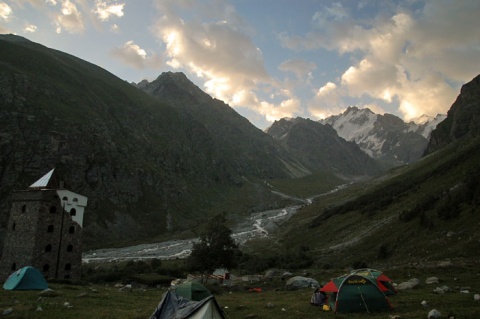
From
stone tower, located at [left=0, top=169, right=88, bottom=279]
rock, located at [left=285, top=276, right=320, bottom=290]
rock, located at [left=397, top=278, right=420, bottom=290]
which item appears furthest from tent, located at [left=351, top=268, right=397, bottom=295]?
stone tower, located at [left=0, top=169, right=88, bottom=279]

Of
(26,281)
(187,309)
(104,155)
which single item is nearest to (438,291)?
(187,309)

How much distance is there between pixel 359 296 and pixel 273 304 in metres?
5.48

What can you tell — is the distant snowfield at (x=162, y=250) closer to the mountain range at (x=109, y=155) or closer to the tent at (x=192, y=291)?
the mountain range at (x=109, y=155)

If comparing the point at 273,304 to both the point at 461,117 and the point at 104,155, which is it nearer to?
the point at 104,155

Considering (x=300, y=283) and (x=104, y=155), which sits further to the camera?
(x=104, y=155)

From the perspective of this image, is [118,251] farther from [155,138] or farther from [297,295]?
[155,138]

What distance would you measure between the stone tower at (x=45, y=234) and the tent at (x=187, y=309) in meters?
31.5

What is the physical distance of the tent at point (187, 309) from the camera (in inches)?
626

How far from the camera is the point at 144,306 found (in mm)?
22438

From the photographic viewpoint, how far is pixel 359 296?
19.3 meters

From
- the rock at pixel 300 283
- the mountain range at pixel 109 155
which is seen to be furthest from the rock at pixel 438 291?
the mountain range at pixel 109 155

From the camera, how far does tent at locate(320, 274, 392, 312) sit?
19.0m

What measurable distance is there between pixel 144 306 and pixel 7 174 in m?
76.3

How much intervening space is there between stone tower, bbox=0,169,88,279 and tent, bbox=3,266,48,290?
15.9 meters
